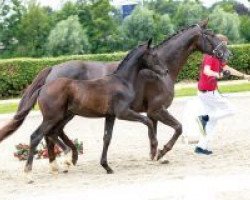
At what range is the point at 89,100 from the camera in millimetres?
Result: 10219

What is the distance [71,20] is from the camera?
3822cm

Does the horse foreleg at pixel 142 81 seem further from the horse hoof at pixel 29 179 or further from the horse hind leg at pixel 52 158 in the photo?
the horse hoof at pixel 29 179

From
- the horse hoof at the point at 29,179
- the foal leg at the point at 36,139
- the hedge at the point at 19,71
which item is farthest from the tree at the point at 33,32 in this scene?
the horse hoof at the point at 29,179

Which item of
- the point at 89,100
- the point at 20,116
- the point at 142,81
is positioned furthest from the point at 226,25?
the point at 89,100

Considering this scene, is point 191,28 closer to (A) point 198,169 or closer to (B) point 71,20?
A: (A) point 198,169

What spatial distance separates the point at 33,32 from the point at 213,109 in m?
29.3

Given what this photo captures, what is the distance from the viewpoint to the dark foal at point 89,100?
1009 cm

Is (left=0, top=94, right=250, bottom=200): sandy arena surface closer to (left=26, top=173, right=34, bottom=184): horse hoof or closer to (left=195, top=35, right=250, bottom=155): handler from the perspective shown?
(left=26, top=173, right=34, bottom=184): horse hoof

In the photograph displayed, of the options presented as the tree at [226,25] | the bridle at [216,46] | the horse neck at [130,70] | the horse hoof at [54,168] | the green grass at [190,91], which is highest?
the bridle at [216,46]

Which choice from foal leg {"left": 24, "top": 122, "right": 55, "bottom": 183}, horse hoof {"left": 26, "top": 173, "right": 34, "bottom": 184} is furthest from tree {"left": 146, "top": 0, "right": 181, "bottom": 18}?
horse hoof {"left": 26, "top": 173, "right": 34, "bottom": 184}

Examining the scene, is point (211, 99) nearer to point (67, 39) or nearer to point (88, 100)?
point (88, 100)

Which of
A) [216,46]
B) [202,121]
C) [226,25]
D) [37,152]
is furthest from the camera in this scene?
[226,25]

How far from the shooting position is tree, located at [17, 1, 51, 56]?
131 feet

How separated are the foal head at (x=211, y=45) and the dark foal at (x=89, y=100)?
1257 mm
